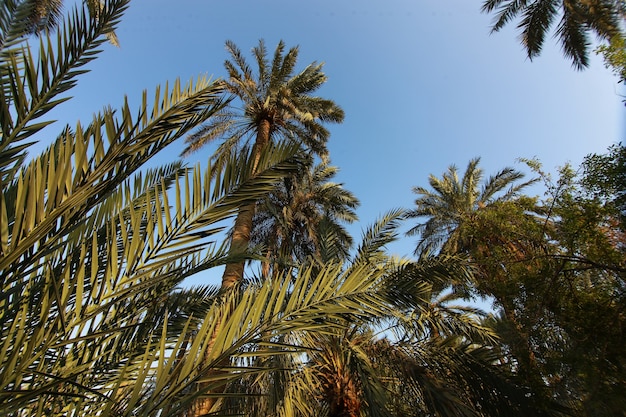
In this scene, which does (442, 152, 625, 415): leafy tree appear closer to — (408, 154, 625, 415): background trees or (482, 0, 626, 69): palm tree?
(408, 154, 625, 415): background trees

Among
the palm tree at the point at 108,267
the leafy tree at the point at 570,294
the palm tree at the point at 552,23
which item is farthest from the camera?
the palm tree at the point at 552,23

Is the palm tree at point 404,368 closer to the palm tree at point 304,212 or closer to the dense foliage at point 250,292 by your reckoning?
the dense foliage at point 250,292

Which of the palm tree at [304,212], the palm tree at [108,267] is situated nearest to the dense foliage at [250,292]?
the palm tree at [108,267]

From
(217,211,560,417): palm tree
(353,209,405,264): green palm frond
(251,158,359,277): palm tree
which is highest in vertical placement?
(251,158,359,277): palm tree

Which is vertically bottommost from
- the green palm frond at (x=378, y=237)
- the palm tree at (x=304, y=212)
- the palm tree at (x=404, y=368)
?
the palm tree at (x=404, y=368)

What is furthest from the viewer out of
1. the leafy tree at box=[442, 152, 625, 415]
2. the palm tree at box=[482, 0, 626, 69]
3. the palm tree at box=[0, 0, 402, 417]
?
the palm tree at box=[482, 0, 626, 69]

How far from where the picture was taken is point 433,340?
→ 19.7ft

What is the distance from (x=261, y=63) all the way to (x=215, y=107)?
10.8 metres

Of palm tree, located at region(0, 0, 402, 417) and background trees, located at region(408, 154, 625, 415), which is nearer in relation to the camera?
palm tree, located at region(0, 0, 402, 417)

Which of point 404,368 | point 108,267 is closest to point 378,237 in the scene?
point 404,368

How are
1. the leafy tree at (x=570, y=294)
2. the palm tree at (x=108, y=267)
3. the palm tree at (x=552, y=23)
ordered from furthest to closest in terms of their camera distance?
the palm tree at (x=552, y=23) < the leafy tree at (x=570, y=294) < the palm tree at (x=108, y=267)

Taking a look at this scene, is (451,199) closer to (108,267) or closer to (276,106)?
(276,106)

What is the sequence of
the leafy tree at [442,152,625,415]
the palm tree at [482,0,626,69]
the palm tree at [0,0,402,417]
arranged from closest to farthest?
the palm tree at [0,0,402,417] < the leafy tree at [442,152,625,415] < the palm tree at [482,0,626,69]

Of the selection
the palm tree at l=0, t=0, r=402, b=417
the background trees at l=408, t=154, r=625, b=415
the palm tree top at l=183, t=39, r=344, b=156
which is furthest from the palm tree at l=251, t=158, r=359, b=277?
the palm tree at l=0, t=0, r=402, b=417
